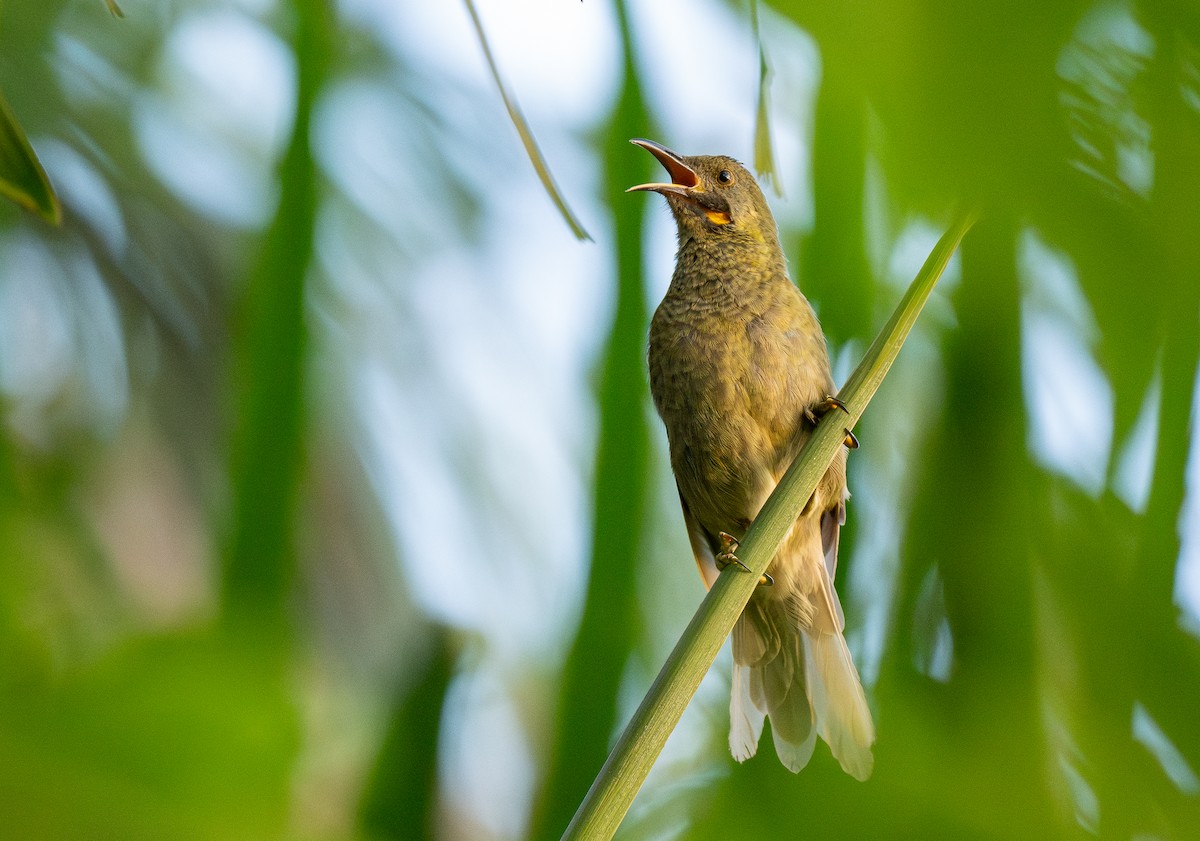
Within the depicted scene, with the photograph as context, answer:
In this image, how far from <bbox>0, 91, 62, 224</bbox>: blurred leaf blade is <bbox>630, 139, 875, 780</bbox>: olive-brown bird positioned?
4.38 ft

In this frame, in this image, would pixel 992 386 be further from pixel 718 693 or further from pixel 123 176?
pixel 123 176

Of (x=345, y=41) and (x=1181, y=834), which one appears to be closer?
(x=1181, y=834)

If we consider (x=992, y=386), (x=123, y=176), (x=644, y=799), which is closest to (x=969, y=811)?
(x=992, y=386)

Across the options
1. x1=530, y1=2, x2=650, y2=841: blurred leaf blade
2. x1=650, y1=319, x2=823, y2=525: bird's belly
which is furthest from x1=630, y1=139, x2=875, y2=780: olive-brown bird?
x1=530, y1=2, x2=650, y2=841: blurred leaf blade

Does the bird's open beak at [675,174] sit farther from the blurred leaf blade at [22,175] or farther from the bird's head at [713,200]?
the blurred leaf blade at [22,175]

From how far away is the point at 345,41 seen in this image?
92.5 inches

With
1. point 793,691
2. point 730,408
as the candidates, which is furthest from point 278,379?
point 793,691

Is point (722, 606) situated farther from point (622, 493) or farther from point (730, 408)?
point (730, 408)

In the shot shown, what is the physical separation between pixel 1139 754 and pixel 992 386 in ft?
1.80

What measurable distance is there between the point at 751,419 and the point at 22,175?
1660 millimetres

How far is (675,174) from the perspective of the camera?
246 cm

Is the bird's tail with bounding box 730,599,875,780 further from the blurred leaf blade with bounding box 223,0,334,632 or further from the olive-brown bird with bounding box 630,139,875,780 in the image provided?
the blurred leaf blade with bounding box 223,0,334,632

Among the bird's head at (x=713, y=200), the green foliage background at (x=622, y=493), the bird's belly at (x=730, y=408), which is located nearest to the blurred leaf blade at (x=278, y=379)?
the green foliage background at (x=622, y=493)

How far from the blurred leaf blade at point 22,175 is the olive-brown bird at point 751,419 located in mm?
1336
